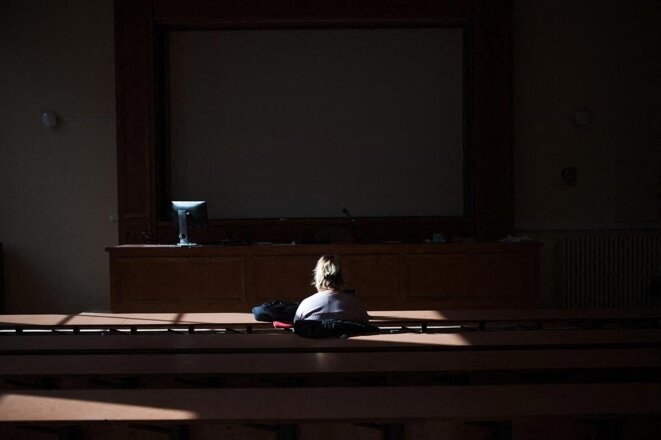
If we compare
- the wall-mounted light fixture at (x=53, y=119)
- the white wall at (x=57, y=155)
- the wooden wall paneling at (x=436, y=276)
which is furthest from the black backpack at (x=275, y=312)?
the wall-mounted light fixture at (x=53, y=119)

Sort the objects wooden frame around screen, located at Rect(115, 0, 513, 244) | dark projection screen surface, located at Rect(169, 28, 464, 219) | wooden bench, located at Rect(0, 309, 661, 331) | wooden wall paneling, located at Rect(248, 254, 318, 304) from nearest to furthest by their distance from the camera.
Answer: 1. wooden bench, located at Rect(0, 309, 661, 331)
2. wooden wall paneling, located at Rect(248, 254, 318, 304)
3. wooden frame around screen, located at Rect(115, 0, 513, 244)
4. dark projection screen surface, located at Rect(169, 28, 464, 219)

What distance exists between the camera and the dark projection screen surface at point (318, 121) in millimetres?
6793

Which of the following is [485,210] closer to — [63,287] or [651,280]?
[651,280]

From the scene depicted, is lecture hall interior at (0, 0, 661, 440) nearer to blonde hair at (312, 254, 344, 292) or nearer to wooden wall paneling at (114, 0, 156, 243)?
wooden wall paneling at (114, 0, 156, 243)

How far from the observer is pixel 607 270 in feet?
21.5

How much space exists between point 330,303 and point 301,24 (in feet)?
13.9

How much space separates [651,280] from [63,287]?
6.30 m

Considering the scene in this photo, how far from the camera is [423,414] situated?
6.49 ft

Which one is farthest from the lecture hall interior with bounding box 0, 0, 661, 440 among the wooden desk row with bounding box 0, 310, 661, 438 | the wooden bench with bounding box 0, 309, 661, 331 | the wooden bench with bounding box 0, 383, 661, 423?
the wooden bench with bounding box 0, 383, 661, 423

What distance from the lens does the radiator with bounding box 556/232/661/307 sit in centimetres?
655

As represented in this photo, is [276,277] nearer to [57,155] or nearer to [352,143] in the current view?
[352,143]

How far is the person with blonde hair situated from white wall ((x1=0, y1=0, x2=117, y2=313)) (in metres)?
4.18

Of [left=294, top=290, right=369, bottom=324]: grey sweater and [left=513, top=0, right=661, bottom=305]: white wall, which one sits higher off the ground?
[left=513, top=0, right=661, bottom=305]: white wall

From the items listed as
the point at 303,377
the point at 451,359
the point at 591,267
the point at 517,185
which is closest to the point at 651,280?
the point at 591,267
